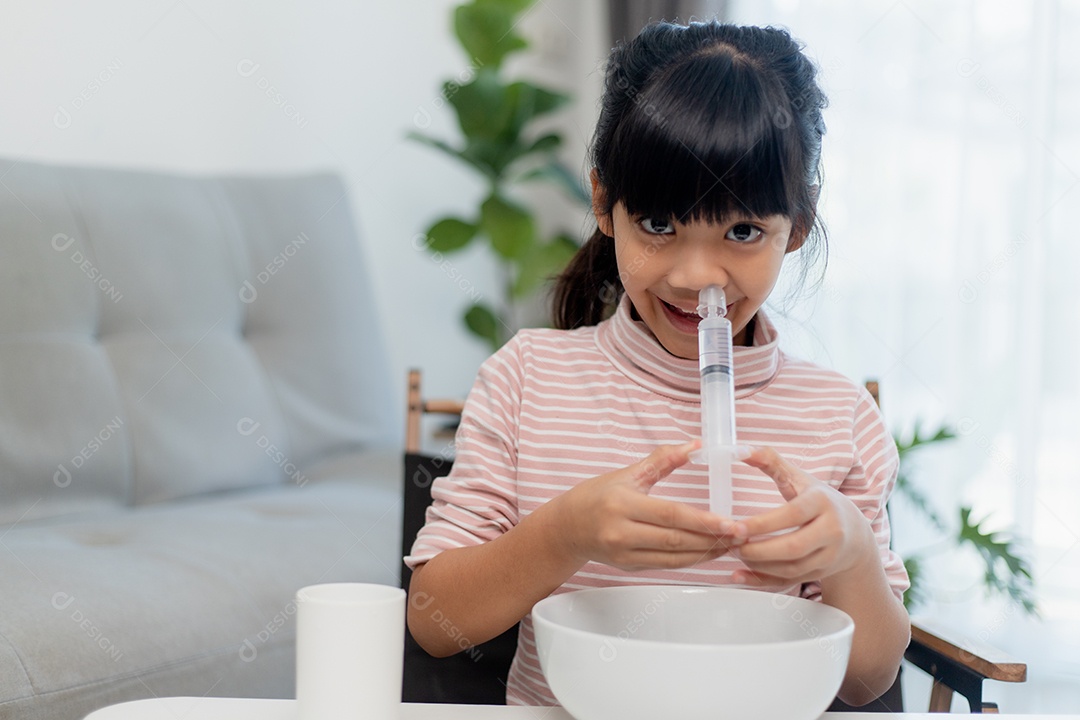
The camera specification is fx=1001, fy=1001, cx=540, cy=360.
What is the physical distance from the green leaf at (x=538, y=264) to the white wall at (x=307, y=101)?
9.9 inches

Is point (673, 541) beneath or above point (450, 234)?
beneath

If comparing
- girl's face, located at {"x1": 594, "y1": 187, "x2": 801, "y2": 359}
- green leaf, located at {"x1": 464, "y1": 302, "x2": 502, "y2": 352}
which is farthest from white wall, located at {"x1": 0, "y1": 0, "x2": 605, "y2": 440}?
girl's face, located at {"x1": 594, "y1": 187, "x2": 801, "y2": 359}

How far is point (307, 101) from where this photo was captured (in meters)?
2.27

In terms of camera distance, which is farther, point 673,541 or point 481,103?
point 481,103

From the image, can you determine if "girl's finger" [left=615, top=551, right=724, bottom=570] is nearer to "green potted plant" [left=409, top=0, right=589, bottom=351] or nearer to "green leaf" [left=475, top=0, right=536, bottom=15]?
"green potted plant" [left=409, top=0, right=589, bottom=351]

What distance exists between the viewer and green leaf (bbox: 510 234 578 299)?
2.52 metres

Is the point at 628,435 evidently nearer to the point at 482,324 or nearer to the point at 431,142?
the point at 431,142

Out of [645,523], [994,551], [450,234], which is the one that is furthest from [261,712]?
[450,234]

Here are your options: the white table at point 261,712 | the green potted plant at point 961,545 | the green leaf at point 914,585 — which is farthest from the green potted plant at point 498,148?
the white table at point 261,712

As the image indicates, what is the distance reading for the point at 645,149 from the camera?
75cm

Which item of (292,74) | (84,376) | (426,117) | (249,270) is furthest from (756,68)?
(426,117)

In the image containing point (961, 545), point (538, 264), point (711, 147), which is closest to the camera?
point (711, 147)

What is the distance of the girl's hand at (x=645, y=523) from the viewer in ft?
1.88

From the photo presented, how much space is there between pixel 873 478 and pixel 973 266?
126cm
